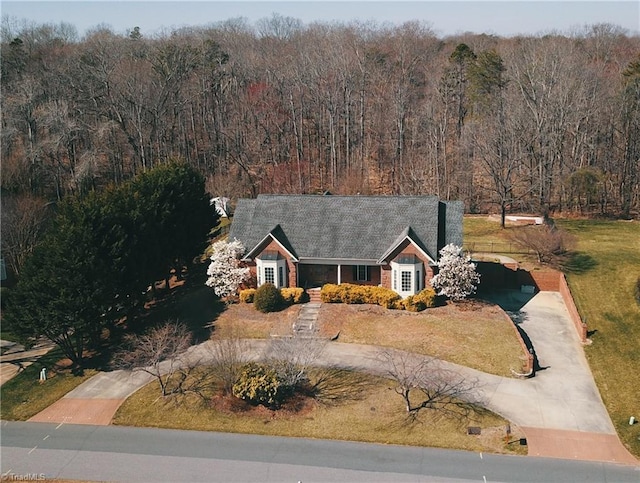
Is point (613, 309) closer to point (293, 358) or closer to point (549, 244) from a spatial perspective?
point (549, 244)

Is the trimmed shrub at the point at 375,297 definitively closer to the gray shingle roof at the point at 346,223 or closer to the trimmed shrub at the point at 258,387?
the gray shingle roof at the point at 346,223

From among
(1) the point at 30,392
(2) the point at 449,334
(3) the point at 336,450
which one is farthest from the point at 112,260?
(2) the point at 449,334

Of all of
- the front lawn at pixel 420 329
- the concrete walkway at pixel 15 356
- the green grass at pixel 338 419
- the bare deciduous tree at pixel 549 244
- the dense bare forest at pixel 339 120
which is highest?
the dense bare forest at pixel 339 120

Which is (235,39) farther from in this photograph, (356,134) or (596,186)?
(596,186)

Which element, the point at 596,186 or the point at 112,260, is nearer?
the point at 112,260

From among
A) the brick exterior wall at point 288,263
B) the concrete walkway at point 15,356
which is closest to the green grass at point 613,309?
the brick exterior wall at point 288,263

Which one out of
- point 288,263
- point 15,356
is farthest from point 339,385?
point 15,356
